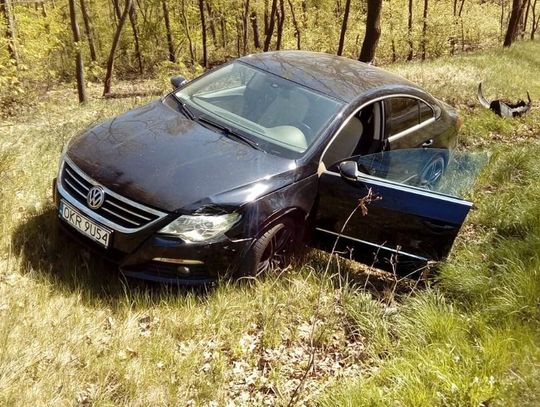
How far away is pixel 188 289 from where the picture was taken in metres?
3.81

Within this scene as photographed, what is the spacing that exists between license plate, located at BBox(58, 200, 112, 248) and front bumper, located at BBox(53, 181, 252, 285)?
0.05 m

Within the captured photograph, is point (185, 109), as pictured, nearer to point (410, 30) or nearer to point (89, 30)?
point (410, 30)

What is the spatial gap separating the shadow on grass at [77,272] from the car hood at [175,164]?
2.09 feet

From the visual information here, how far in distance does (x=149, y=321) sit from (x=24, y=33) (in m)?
21.9

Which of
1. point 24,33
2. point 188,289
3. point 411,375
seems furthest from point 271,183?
point 24,33

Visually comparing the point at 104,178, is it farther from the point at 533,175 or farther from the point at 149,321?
the point at 533,175

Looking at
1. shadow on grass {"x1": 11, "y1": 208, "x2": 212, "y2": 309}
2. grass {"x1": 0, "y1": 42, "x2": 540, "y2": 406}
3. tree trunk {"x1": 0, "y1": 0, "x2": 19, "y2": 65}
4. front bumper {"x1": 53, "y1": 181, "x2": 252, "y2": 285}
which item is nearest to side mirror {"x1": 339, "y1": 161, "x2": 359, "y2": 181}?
grass {"x1": 0, "y1": 42, "x2": 540, "y2": 406}

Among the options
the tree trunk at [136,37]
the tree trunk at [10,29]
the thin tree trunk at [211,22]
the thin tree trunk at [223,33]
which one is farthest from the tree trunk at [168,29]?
the tree trunk at [10,29]

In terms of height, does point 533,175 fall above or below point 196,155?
below

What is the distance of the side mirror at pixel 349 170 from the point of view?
Result: 13.3 ft

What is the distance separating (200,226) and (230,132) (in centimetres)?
110

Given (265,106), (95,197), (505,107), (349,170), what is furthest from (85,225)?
(505,107)

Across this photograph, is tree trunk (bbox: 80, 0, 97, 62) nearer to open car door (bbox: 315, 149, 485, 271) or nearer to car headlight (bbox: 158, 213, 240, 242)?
open car door (bbox: 315, 149, 485, 271)

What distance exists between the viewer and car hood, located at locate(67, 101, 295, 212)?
3604 mm
